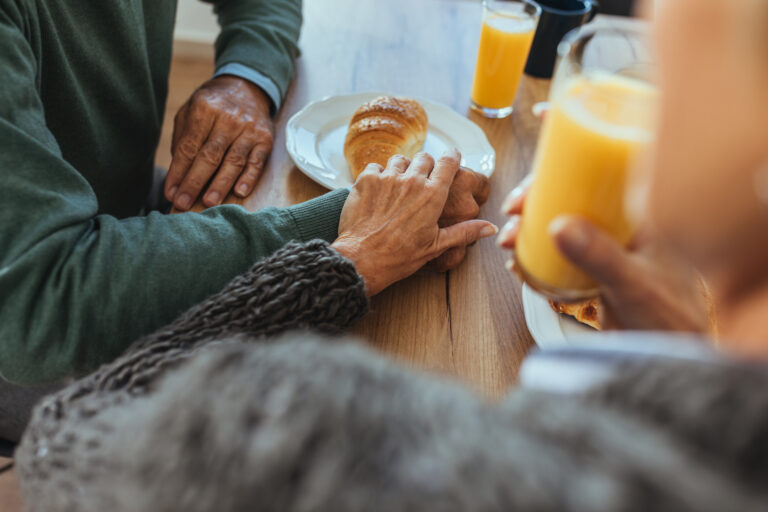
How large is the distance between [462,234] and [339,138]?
37 cm

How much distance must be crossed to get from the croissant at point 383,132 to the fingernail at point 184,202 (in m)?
0.29

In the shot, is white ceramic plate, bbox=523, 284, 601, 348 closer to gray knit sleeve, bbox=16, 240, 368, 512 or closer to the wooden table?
the wooden table

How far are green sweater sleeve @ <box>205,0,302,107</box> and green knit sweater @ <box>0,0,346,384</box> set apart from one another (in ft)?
0.81

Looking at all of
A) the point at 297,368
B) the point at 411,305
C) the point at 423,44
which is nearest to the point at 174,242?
the point at 411,305

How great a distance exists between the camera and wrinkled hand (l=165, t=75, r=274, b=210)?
92cm

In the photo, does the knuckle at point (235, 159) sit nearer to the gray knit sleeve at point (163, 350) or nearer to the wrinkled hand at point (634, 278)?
the gray knit sleeve at point (163, 350)

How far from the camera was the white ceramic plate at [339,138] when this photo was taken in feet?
3.14

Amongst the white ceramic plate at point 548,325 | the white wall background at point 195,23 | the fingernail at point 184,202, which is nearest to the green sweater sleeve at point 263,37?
the fingernail at point 184,202

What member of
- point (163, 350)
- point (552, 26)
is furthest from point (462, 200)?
point (552, 26)

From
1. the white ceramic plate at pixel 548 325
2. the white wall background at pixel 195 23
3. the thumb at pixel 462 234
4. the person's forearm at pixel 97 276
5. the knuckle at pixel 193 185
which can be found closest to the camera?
the person's forearm at pixel 97 276

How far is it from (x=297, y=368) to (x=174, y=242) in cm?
44

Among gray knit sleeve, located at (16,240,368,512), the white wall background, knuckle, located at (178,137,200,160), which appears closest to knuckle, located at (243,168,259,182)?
knuckle, located at (178,137,200,160)

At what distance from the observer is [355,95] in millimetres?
1116

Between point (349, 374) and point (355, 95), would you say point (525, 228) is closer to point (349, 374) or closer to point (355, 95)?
point (349, 374)
